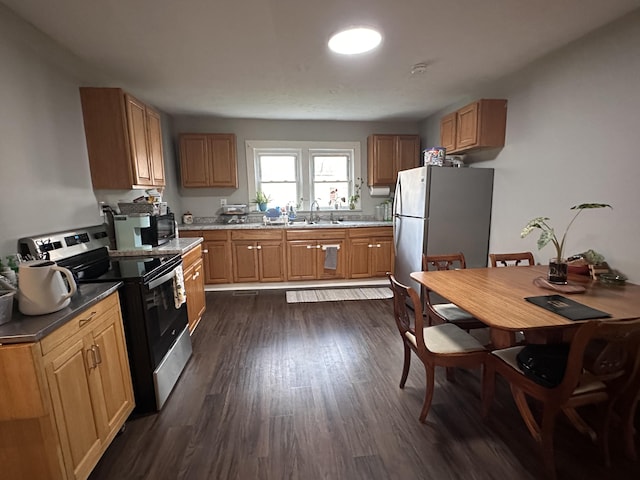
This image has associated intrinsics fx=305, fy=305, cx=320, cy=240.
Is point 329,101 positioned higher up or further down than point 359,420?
higher up

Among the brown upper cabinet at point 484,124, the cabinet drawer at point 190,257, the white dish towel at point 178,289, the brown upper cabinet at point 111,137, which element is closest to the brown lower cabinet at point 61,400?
the white dish towel at point 178,289

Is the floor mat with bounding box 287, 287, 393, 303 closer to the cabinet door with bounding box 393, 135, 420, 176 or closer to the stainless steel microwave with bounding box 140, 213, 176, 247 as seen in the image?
the stainless steel microwave with bounding box 140, 213, 176, 247

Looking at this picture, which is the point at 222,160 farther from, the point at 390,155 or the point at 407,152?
the point at 407,152

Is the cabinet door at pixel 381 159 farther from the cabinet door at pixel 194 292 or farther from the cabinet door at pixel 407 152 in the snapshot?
the cabinet door at pixel 194 292

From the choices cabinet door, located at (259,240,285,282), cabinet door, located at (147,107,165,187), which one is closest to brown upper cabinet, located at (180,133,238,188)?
cabinet door, located at (147,107,165,187)

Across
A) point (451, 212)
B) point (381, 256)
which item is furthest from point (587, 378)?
point (381, 256)

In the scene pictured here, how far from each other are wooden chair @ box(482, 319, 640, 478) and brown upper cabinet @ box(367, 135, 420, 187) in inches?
132

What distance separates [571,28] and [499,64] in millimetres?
585

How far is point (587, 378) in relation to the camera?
4.63 feet

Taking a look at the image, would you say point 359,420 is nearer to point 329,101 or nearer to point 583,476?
point 583,476

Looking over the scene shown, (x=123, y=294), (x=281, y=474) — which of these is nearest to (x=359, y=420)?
(x=281, y=474)

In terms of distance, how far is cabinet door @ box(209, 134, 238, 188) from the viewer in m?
4.27

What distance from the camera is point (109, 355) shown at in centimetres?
161

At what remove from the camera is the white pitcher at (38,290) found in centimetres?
128
